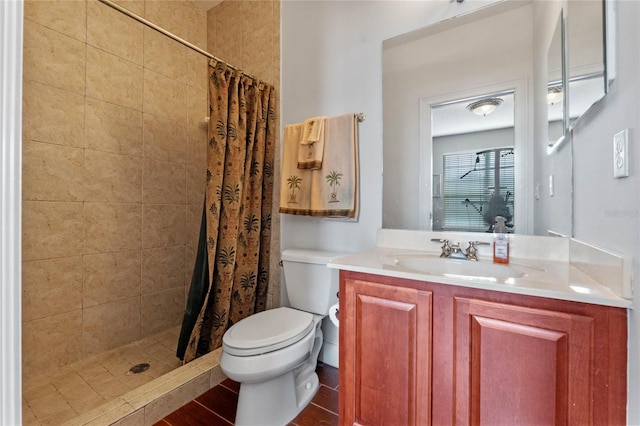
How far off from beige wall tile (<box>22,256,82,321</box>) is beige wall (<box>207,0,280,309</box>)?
1.21m

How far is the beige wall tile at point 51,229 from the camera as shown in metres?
1.58

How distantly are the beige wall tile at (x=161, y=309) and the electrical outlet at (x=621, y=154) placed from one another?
2572 millimetres

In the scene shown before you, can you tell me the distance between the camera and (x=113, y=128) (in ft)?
6.31

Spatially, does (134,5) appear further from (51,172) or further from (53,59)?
(51,172)

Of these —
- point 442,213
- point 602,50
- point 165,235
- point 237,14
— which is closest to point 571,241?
point 442,213

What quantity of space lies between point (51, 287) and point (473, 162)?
246 centimetres

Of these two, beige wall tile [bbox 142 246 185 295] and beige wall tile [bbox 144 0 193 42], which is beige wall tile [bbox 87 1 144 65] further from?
beige wall tile [bbox 142 246 185 295]

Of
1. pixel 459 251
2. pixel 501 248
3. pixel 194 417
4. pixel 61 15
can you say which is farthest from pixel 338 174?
pixel 61 15

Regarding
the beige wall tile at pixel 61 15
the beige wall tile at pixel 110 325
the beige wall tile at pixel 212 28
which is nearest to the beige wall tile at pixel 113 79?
the beige wall tile at pixel 61 15

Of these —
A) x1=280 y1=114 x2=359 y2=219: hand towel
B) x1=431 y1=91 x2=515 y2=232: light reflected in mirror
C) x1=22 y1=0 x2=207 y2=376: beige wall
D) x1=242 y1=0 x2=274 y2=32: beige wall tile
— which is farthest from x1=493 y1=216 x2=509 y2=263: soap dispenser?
x1=22 y1=0 x2=207 y2=376: beige wall

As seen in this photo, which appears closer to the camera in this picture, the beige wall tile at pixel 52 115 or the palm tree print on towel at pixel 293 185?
the beige wall tile at pixel 52 115

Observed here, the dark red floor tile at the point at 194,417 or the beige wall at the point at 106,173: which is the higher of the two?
the beige wall at the point at 106,173

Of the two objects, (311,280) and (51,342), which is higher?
(311,280)

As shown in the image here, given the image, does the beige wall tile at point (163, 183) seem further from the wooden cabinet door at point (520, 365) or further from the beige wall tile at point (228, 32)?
the wooden cabinet door at point (520, 365)
